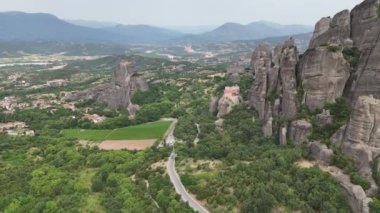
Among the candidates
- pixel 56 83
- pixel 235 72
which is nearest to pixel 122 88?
pixel 235 72

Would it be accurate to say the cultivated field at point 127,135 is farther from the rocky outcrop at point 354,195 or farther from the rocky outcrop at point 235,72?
the rocky outcrop at point 354,195

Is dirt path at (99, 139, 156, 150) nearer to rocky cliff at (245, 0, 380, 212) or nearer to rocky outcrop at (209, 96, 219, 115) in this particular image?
rocky outcrop at (209, 96, 219, 115)

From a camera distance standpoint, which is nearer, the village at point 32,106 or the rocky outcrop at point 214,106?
the rocky outcrop at point 214,106

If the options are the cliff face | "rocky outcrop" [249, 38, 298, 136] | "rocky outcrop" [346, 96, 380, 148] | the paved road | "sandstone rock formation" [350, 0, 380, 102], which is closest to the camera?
the cliff face

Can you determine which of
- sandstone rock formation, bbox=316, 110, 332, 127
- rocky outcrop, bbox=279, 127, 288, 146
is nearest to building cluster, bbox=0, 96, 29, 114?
rocky outcrop, bbox=279, 127, 288, 146

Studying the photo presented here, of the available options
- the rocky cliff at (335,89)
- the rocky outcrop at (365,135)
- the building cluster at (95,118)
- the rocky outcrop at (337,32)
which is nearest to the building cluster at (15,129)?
the building cluster at (95,118)

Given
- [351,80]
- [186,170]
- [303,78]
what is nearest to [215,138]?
[186,170]
